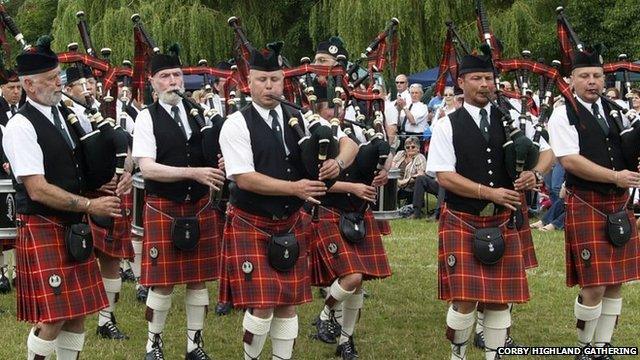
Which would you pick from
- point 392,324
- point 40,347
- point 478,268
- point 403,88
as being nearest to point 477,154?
point 478,268

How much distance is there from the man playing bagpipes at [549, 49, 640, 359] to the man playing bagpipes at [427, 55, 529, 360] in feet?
1.83

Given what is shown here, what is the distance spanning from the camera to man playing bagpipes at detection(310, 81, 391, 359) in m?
5.64

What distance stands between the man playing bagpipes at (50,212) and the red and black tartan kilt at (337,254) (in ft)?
5.24

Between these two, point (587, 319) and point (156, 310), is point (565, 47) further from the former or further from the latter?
point (156, 310)

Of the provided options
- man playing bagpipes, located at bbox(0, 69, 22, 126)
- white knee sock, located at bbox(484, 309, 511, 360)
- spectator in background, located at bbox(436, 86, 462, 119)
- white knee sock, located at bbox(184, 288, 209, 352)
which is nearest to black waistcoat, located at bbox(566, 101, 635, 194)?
white knee sock, located at bbox(484, 309, 511, 360)

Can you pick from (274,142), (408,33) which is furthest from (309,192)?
(408,33)

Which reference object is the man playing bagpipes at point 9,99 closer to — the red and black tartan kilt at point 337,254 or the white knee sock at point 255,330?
the red and black tartan kilt at point 337,254

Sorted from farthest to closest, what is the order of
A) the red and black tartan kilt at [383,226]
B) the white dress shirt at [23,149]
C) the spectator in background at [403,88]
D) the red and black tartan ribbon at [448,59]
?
the spectator in background at [403,88]
the red and black tartan kilt at [383,226]
the red and black tartan ribbon at [448,59]
the white dress shirt at [23,149]

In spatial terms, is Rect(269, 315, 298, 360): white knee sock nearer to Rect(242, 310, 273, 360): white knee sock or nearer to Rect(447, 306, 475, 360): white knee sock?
Rect(242, 310, 273, 360): white knee sock

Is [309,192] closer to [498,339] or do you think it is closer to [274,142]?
[274,142]

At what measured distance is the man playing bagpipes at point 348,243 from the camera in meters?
5.64

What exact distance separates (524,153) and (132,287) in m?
3.99

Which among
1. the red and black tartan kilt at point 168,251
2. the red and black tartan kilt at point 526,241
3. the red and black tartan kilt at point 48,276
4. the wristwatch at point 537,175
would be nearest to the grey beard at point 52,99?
the red and black tartan kilt at point 48,276

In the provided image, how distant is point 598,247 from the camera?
5.32m
